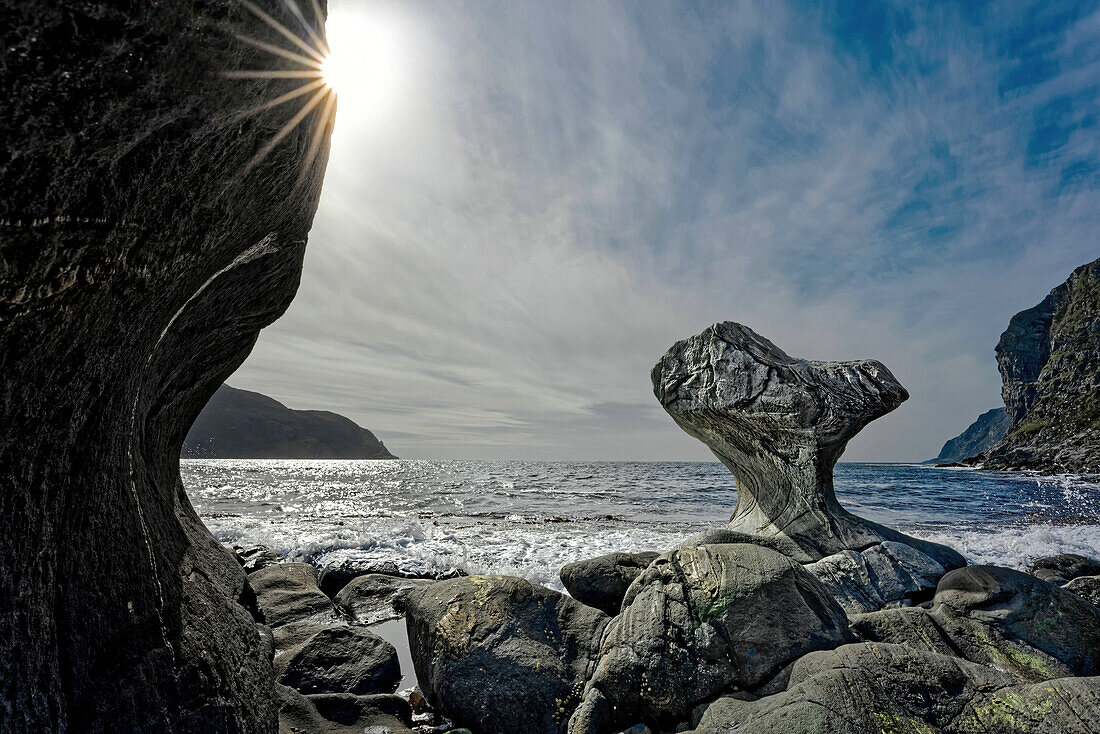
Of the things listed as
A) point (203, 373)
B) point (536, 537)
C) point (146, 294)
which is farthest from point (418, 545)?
point (146, 294)

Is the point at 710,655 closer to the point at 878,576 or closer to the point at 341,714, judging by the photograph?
the point at 341,714

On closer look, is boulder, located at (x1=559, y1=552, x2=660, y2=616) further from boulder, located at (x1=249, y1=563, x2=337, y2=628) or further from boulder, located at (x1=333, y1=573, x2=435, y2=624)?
boulder, located at (x1=249, y1=563, x2=337, y2=628)

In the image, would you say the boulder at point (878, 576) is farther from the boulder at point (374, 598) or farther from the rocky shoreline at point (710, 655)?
the boulder at point (374, 598)

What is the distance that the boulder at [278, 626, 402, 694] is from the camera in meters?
5.12

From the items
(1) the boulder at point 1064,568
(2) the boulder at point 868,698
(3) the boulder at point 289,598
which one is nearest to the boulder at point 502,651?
(2) the boulder at point 868,698

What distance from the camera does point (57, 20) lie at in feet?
4.41

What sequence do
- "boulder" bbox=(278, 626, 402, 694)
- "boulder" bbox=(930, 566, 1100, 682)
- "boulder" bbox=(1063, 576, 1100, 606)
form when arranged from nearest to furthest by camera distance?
"boulder" bbox=(930, 566, 1100, 682) → "boulder" bbox=(278, 626, 402, 694) → "boulder" bbox=(1063, 576, 1100, 606)

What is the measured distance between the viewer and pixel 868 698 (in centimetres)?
319

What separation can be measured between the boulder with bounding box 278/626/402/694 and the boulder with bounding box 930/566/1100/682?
6194mm

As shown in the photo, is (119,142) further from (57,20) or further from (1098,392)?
(1098,392)

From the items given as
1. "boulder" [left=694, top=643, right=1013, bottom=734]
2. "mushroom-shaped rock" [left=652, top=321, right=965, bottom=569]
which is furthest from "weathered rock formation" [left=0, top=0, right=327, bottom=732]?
"mushroom-shaped rock" [left=652, top=321, right=965, bottom=569]

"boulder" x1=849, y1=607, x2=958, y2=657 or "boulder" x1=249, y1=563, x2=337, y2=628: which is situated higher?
"boulder" x1=849, y1=607, x2=958, y2=657

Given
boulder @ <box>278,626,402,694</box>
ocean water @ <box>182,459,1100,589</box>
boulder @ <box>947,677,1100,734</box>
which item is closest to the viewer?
boulder @ <box>947,677,1100,734</box>

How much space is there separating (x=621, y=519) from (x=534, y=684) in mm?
16370
